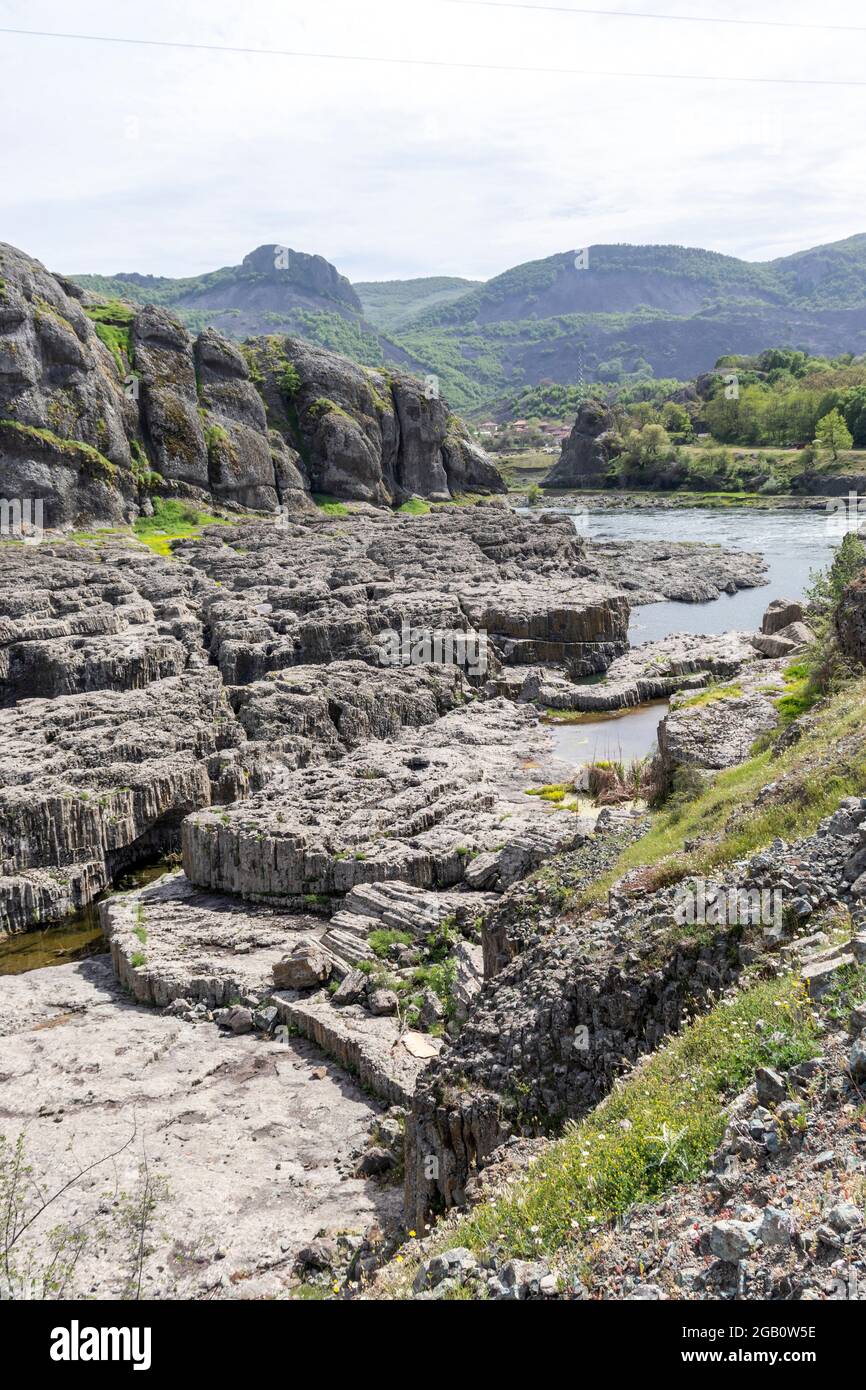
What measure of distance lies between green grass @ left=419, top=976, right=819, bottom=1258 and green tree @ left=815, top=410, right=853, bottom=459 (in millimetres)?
148241

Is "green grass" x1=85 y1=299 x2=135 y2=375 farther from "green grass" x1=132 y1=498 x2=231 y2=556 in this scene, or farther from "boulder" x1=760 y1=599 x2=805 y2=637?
"boulder" x1=760 y1=599 x2=805 y2=637

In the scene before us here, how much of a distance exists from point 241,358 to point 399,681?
83859 mm

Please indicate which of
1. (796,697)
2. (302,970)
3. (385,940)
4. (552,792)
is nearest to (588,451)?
(796,697)

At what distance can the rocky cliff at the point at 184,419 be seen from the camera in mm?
91938

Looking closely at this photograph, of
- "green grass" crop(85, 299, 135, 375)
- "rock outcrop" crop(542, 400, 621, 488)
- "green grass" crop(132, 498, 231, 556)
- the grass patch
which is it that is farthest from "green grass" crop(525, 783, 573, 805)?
"rock outcrop" crop(542, 400, 621, 488)

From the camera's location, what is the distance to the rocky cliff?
91938mm

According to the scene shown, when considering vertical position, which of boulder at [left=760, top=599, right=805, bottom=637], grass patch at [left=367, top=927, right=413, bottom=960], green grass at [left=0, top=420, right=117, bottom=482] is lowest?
grass patch at [left=367, top=927, right=413, bottom=960]

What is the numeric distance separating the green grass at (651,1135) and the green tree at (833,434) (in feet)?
486

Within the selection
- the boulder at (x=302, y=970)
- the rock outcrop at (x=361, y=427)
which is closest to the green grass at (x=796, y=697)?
the boulder at (x=302, y=970)

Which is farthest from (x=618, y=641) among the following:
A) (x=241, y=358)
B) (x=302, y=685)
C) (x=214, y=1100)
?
(x=241, y=358)

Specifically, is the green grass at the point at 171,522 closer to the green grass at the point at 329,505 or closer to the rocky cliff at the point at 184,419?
the rocky cliff at the point at 184,419

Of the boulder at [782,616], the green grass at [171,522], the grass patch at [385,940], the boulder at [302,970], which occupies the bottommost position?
the boulder at [302,970]

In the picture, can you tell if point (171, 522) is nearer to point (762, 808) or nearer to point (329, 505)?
point (329, 505)
